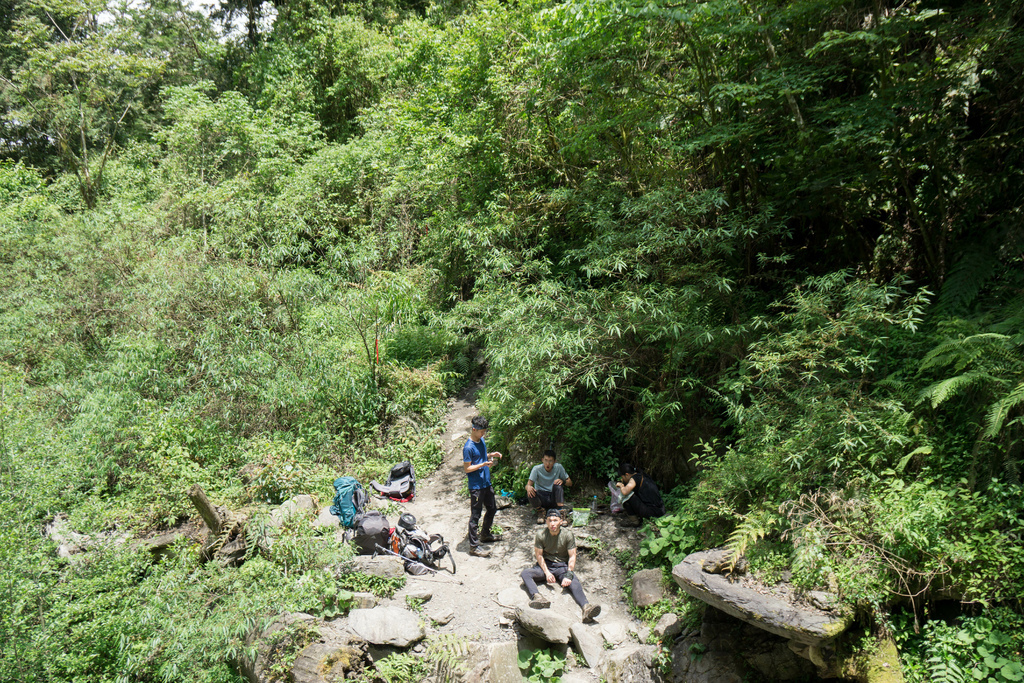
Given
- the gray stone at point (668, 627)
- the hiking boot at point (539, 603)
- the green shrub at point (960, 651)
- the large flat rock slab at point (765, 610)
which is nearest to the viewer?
the green shrub at point (960, 651)

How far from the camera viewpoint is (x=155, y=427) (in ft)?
27.0

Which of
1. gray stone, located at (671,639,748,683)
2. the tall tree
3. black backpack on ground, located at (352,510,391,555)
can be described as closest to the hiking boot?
gray stone, located at (671,639,748,683)

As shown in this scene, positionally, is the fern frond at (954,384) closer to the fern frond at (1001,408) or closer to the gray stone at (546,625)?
the fern frond at (1001,408)

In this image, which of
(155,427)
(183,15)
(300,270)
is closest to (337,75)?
(183,15)

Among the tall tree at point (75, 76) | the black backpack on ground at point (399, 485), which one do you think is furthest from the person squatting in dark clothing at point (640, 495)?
the tall tree at point (75, 76)

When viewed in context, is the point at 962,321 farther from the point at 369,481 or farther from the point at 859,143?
the point at 369,481

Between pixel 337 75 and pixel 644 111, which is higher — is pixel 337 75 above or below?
above

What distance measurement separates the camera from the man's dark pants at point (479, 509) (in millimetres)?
6742

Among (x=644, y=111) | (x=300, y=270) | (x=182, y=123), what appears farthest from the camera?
(x=182, y=123)

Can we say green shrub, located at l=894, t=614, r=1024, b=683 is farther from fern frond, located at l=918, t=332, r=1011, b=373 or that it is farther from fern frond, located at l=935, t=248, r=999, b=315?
fern frond, located at l=935, t=248, r=999, b=315

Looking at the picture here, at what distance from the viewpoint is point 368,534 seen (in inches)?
248

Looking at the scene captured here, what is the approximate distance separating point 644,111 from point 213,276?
782 cm

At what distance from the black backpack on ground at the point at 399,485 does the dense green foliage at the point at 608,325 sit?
29.6 inches

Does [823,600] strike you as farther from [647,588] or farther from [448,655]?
[448,655]
